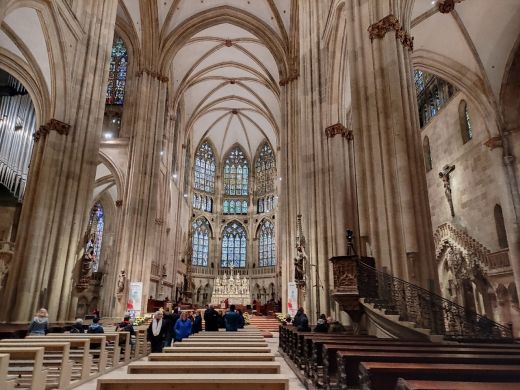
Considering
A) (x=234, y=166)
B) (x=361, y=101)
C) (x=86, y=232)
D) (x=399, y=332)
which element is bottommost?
(x=399, y=332)

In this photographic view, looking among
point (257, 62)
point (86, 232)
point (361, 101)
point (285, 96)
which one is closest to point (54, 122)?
point (86, 232)

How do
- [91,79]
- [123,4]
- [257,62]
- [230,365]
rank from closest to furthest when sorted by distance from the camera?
[230,365] → [91,79] → [123,4] → [257,62]

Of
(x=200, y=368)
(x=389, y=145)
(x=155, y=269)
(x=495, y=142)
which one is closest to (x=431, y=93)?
(x=495, y=142)

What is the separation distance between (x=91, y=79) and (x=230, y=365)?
12468 mm

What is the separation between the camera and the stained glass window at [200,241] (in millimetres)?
37469

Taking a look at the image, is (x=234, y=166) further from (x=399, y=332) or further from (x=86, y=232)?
(x=399, y=332)

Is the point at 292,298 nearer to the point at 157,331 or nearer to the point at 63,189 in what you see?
the point at 157,331

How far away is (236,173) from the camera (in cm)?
4134

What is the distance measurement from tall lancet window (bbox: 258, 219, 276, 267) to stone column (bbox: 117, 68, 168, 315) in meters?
18.8

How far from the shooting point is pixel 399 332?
20.5ft

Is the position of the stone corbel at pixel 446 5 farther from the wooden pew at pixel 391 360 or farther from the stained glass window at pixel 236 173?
the stained glass window at pixel 236 173

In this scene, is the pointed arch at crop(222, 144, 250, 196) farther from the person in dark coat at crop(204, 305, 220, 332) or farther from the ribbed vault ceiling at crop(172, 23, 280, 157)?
the person in dark coat at crop(204, 305, 220, 332)

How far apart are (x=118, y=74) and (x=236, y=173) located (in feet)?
66.0

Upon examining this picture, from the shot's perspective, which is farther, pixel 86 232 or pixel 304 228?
pixel 304 228
